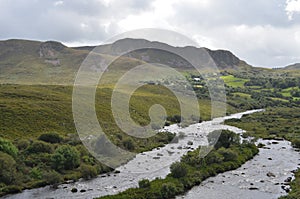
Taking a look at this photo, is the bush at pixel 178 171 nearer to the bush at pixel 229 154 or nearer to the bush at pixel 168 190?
the bush at pixel 168 190

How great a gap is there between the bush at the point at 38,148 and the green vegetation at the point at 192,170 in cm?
2343

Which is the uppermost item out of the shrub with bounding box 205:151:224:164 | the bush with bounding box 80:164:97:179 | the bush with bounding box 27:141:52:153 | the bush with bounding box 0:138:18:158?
the bush with bounding box 0:138:18:158

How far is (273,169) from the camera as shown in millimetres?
54281

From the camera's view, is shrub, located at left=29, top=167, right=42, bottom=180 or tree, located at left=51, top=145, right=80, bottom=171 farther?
tree, located at left=51, top=145, right=80, bottom=171

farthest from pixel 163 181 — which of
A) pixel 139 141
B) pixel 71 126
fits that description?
pixel 71 126

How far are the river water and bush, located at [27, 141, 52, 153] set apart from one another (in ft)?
44.8

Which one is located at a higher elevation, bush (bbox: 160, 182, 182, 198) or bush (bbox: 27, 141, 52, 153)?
bush (bbox: 27, 141, 52, 153)

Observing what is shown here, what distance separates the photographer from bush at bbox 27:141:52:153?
184 feet

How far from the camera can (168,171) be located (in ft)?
169

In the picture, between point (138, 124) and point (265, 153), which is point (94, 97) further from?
point (265, 153)

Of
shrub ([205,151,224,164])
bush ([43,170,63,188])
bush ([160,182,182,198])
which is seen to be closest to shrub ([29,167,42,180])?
bush ([43,170,63,188])

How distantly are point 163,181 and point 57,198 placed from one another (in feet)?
47.7

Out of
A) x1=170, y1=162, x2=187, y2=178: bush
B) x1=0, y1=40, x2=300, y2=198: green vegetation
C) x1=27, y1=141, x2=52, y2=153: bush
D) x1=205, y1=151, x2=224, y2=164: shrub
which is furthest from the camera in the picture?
x1=27, y1=141, x2=52, y2=153: bush

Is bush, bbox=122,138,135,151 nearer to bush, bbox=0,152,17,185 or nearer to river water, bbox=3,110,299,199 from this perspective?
river water, bbox=3,110,299,199
